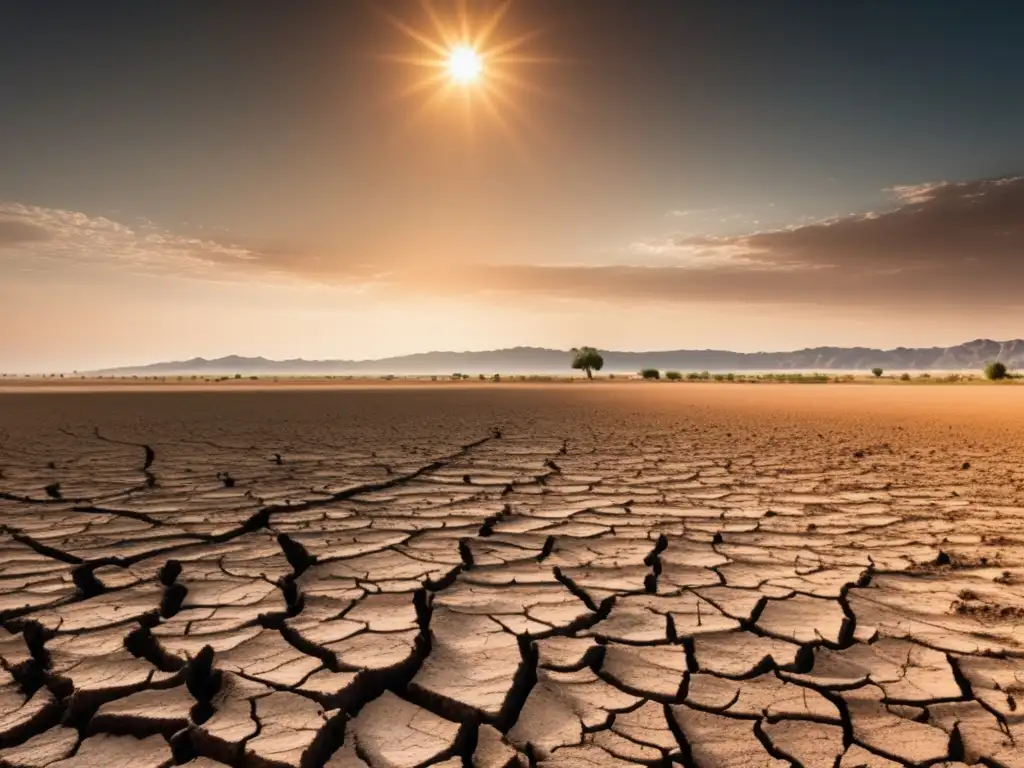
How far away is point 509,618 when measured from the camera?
98.7 inches

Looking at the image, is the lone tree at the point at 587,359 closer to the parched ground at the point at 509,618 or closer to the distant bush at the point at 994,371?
the distant bush at the point at 994,371

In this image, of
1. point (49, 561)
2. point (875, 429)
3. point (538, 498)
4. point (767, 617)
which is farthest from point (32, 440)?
point (875, 429)

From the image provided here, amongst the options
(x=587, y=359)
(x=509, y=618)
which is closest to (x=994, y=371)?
(x=587, y=359)

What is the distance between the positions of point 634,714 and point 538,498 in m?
2.81

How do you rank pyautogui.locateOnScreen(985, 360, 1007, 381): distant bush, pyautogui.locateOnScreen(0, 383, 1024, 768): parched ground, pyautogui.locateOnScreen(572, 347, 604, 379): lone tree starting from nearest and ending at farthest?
1. pyautogui.locateOnScreen(0, 383, 1024, 768): parched ground
2. pyautogui.locateOnScreen(985, 360, 1007, 381): distant bush
3. pyautogui.locateOnScreen(572, 347, 604, 379): lone tree

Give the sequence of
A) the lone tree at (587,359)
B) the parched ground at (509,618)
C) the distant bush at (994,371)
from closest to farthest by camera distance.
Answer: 1. the parched ground at (509,618)
2. the distant bush at (994,371)
3. the lone tree at (587,359)

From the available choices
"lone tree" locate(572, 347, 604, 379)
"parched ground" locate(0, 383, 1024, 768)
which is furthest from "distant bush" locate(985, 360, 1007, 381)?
"parched ground" locate(0, 383, 1024, 768)

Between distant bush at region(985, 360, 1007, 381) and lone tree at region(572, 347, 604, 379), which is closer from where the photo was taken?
distant bush at region(985, 360, 1007, 381)

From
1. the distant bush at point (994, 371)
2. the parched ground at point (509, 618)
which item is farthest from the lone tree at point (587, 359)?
the parched ground at point (509, 618)

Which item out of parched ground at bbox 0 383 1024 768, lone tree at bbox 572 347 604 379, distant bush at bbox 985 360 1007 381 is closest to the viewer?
parched ground at bbox 0 383 1024 768

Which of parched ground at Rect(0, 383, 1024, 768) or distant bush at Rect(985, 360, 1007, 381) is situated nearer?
parched ground at Rect(0, 383, 1024, 768)

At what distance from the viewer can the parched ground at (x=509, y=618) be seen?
1.75 metres

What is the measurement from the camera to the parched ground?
1.75m

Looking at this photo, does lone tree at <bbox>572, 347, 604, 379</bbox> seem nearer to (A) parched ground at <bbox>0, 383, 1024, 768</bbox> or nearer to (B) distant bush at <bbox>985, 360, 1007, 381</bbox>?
(B) distant bush at <bbox>985, 360, 1007, 381</bbox>
